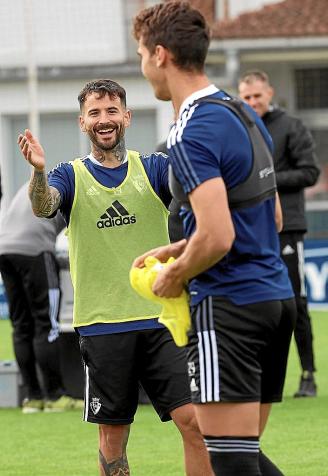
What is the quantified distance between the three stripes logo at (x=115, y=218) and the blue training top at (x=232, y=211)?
60.3 inches

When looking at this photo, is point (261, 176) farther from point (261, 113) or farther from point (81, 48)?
point (81, 48)

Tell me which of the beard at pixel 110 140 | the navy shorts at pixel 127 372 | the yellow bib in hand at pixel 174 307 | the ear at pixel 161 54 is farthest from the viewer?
the beard at pixel 110 140

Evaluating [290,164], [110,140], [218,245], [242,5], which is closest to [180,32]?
Result: [218,245]

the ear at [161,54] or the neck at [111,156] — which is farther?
the neck at [111,156]

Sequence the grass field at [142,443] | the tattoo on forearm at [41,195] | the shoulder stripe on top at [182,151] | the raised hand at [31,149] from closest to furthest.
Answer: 1. the shoulder stripe on top at [182,151]
2. the raised hand at [31,149]
3. the tattoo on forearm at [41,195]
4. the grass field at [142,443]

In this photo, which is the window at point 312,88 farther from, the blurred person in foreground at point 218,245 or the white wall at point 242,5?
the blurred person in foreground at point 218,245

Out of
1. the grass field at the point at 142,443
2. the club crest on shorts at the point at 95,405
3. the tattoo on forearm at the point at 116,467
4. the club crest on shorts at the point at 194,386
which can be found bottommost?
the grass field at the point at 142,443

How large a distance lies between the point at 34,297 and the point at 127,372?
4557 mm

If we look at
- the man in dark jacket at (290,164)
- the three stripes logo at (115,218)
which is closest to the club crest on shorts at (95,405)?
the three stripes logo at (115,218)

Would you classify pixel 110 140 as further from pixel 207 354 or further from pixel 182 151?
pixel 207 354

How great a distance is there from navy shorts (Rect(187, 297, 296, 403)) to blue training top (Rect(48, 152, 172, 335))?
5.10 ft

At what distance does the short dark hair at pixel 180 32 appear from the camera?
5117mm

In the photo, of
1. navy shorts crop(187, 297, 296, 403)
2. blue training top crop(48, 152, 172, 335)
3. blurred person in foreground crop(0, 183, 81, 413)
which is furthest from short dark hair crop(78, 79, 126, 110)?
blurred person in foreground crop(0, 183, 81, 413)

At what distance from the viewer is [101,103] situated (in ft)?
22.7
